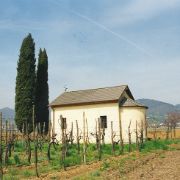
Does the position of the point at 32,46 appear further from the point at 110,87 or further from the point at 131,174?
the point at 131,174

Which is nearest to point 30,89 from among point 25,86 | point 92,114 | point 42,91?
point 25,86

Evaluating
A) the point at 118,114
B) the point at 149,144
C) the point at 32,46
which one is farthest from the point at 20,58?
the point at 149,144

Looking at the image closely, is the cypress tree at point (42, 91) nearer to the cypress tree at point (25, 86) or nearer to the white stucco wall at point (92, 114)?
the cypress tree at point (25, 86)

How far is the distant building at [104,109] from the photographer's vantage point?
112 feet

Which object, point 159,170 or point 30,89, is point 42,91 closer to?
point 30,89

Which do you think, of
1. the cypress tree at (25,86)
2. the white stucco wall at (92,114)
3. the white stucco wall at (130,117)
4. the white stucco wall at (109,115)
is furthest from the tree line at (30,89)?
the white stucco wall at (130,117)

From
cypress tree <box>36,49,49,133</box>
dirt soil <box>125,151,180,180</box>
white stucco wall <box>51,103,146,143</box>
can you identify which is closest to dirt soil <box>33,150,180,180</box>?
dirt soil <box>125,151,180,180</box>

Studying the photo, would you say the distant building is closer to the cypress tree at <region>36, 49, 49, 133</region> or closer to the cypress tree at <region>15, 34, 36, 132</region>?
the cypress tree at <region>15, 34, 36, 132</region>

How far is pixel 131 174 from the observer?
1560 centimetres

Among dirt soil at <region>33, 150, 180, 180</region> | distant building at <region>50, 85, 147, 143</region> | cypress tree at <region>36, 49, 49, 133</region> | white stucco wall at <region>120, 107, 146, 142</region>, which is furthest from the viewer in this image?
cypress tree at <region>36, 49, 49, 133</region>

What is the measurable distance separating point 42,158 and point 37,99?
22375mm

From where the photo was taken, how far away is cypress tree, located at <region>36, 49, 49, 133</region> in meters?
43.6

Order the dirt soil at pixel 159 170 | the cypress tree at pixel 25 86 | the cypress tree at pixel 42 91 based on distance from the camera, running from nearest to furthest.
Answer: the dirt soil at pixel 159 170
the cypress tree at pixel 25 86
the cypress tree at pixel 42 91

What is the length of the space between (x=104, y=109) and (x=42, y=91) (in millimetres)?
12800
